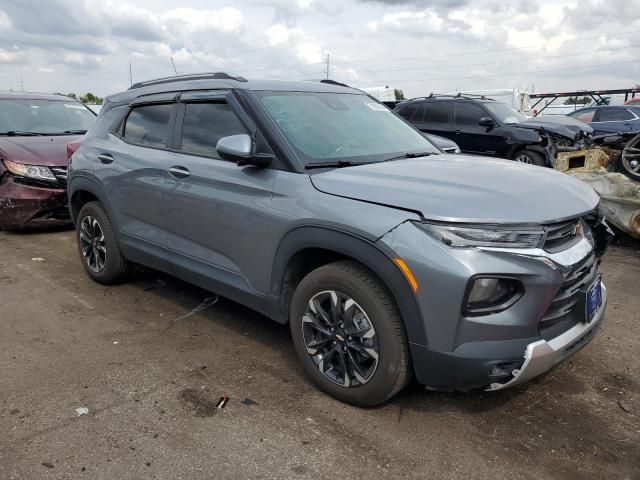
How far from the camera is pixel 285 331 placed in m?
4.03

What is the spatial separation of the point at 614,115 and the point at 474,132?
6.00m

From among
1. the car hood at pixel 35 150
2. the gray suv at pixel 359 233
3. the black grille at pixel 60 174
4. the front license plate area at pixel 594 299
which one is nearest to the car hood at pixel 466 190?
the gray suv at pixel 359 233

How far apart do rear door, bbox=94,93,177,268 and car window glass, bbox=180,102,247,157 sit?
0.63 feet

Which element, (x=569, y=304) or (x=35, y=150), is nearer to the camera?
(x=569, y=304)

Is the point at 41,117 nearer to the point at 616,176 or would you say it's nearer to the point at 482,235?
the point at 482,235

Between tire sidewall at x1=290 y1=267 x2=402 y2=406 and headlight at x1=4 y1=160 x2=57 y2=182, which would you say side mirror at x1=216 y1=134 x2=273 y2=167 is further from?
headlight at x1=4 y1=160 x2=57 y2=182

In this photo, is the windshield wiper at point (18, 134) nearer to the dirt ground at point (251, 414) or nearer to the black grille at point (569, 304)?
the dirt ground at point (251, 414)

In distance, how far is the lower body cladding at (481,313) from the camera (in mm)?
2404

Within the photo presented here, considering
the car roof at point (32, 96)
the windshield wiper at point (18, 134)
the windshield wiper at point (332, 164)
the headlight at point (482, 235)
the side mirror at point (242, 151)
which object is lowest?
the headlight at point (482, 235)

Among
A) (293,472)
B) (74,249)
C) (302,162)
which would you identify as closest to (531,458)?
(293,472)

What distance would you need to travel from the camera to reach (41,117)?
7.94 meters

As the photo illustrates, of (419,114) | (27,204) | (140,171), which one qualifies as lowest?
(27,204)

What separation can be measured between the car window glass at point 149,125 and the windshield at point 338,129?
3.24 feet

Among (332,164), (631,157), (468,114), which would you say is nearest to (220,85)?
(332,164)
